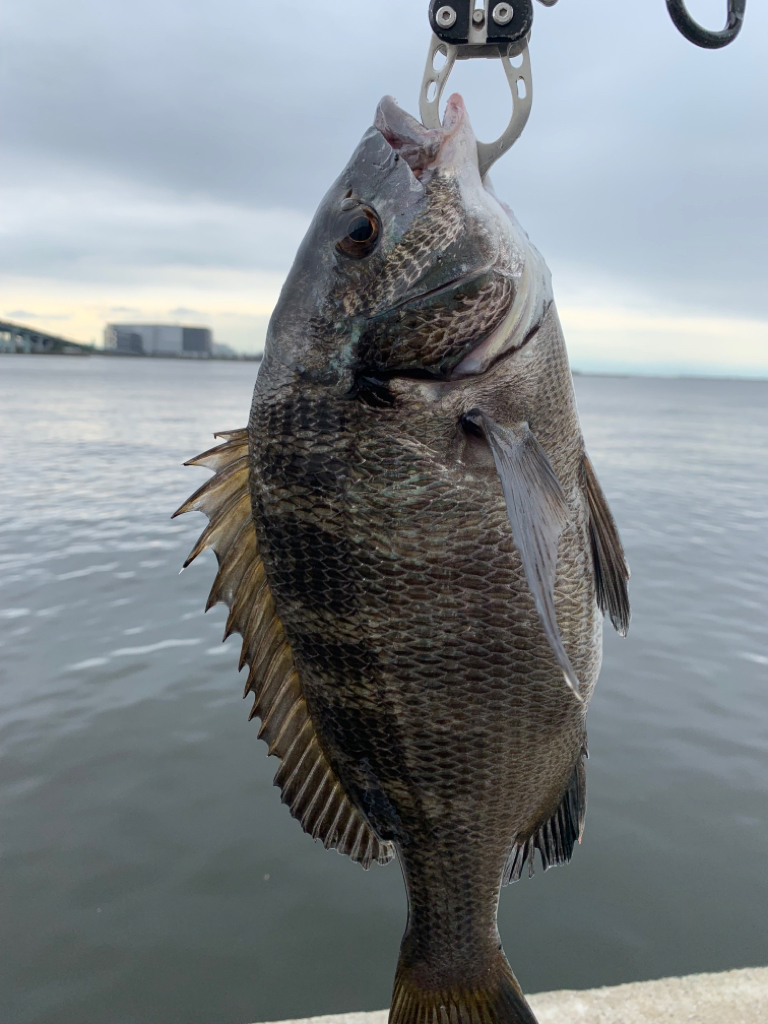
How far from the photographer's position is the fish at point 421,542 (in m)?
1.64

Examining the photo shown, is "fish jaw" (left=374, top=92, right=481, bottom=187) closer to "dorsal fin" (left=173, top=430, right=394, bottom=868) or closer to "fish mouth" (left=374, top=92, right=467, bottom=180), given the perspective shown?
"fish mouth" (left=374, top=92, right=467, bottom=180)

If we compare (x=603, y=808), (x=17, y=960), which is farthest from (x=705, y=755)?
(x=17, y=960)

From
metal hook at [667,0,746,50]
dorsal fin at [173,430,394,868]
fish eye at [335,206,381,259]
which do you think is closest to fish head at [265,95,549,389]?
fish eye at [335,206,381,259]

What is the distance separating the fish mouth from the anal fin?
163 cm

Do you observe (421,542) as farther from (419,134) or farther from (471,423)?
(419,134)

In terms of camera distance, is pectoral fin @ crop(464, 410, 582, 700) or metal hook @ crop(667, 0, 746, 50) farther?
metal hook @ crop(667, 0, 746, 50)

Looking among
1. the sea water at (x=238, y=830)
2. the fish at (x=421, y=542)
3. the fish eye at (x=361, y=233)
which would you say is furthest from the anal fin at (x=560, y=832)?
the sea water at (x=238, y=830)

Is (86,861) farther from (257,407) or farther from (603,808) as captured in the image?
(257,407)

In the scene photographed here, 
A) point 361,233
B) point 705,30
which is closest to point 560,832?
point 361,233

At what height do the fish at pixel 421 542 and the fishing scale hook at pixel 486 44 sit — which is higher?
the fishing scale hook at pixel 486 44

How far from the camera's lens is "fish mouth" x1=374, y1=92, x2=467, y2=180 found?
5.66 feet

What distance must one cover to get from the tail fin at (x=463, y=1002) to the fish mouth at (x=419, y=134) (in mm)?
2090

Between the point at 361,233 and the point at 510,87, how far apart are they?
0.48 m

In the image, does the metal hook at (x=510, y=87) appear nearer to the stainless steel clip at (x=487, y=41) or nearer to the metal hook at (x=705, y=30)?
the stainless steel clip at (x=487, y=41)
